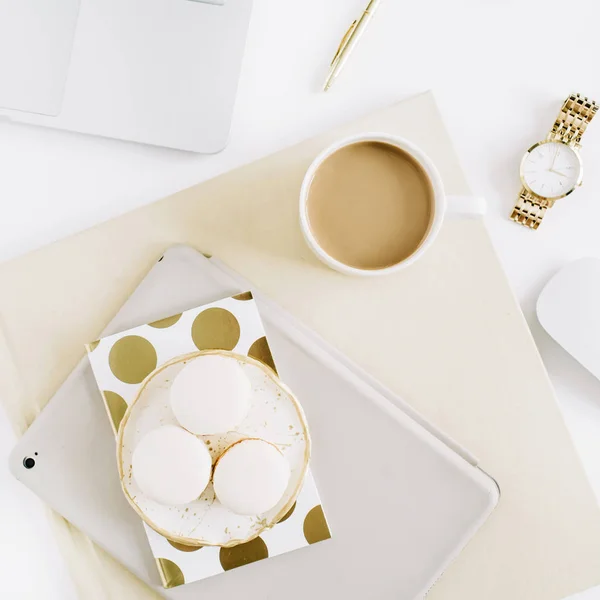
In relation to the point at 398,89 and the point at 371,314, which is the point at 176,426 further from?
the point at 398,89

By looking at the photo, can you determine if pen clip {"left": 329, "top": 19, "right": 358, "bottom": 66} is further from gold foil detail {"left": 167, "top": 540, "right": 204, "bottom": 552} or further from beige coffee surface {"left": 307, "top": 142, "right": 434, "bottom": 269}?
gold foil detail {"left": 167, "top": 540, "right": 204, "bottom": 552}

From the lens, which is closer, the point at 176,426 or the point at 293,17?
the point at 176,426

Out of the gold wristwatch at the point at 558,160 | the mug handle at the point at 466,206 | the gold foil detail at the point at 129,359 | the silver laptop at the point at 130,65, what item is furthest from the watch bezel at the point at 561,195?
the gold foil detail at the point at 129,359

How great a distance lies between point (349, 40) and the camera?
0.60 m

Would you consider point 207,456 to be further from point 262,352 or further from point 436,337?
point 436,337

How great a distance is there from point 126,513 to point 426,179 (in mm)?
424

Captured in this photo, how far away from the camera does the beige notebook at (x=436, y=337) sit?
1.94 ft

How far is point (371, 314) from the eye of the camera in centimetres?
59

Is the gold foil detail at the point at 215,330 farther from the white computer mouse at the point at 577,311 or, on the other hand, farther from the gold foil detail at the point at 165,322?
the white computer mouse at the point at 577,311

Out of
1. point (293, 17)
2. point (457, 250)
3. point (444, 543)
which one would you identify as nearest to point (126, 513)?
point (444, 543)

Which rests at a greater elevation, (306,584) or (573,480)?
(573,480)

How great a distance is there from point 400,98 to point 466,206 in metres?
0.19

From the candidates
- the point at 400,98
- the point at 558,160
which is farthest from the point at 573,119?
the point at 400,98

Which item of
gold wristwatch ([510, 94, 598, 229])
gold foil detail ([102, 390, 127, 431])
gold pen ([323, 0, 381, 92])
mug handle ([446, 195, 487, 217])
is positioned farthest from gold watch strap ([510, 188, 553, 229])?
gold foil detail ([102, 390, 127, 431])
